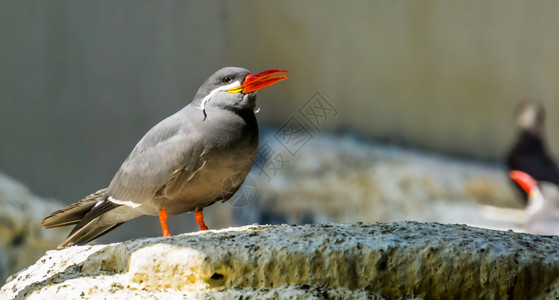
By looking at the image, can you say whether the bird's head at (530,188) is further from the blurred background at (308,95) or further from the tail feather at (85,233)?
the tail feather at (85,233)

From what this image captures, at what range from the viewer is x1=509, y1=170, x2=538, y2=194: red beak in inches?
279

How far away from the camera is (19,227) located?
5.38 m

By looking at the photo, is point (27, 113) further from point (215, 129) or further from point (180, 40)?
point (215, 129)

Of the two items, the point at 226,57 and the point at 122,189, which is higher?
the point at 226,57

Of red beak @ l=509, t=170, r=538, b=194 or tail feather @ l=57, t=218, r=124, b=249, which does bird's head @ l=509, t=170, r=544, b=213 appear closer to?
red beak @ l=509, t=170, r=538, b=194

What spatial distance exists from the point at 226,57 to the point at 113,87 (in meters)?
1.41

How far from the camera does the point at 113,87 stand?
591 cm

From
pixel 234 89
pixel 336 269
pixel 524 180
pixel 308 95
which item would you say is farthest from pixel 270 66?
pixel 336 269

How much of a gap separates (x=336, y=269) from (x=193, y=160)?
1056 mm

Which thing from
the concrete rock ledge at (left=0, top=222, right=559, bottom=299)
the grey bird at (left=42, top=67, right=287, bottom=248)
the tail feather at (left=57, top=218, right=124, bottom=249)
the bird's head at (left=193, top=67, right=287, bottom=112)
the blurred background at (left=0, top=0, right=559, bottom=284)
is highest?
the blurred background at (left=0, top=0, right=559, bottom=284)

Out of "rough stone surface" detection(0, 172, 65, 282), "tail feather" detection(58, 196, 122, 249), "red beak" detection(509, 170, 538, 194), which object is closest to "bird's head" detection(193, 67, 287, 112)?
"tail feather" detection(58, 196, 122, 249)

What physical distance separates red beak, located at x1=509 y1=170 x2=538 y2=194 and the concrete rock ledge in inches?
192

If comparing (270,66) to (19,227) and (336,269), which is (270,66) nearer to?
(19,227)

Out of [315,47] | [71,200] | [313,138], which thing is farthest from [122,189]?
[315,47]
